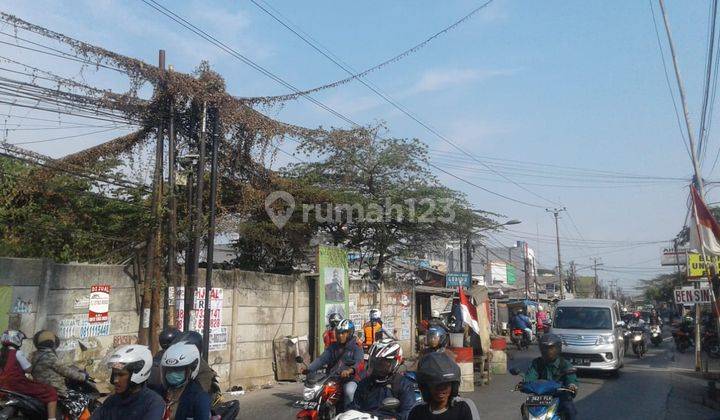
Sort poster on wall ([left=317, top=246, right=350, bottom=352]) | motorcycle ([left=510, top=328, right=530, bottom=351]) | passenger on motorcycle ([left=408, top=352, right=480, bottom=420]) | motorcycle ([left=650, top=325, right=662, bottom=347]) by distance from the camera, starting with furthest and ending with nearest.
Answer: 1. motorcycle ([left=650, top=325, right=662, bottom=347])
2. motorcycle ([left=510, top=328, right=530, bottom=351])
3. poster on wall ([left=317, top=246, right=350, bottom=352])
4. passenger on motorcycle ([left=408, top=352, right=480, bottom=420])

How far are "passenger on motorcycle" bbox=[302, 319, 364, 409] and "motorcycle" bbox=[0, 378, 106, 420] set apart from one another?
2.64 m

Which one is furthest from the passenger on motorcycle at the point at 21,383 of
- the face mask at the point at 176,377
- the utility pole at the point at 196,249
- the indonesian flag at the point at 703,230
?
the indonesian flag at the point at 703,230

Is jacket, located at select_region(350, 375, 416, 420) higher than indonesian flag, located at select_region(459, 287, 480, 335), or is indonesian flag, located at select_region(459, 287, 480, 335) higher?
indonesian flag, located at select_region(459, 287, 480, 335)

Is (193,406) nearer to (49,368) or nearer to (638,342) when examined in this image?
(49,368)

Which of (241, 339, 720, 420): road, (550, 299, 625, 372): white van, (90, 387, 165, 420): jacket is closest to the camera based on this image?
(90, 387, 165, 420): jacket

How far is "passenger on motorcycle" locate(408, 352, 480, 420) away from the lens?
3.37 metres

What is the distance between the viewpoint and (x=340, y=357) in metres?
8.59

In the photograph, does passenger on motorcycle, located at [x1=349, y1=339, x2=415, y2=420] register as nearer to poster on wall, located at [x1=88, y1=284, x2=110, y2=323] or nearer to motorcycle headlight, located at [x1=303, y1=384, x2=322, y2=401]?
motorcycle headlight, located at [x1=303, y1=384, x2=322, y2=401]

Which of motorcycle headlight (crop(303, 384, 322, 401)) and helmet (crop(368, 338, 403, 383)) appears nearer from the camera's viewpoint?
helmet (crop(368, 338, 403, 383))

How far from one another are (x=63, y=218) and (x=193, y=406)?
1222 centimetres

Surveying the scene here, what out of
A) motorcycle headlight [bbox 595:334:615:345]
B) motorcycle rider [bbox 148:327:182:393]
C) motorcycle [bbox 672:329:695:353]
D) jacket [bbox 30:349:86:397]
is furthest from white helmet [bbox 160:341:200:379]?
motorcycle [bbox 672:329:695:353]

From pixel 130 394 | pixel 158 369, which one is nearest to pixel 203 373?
pixel 158 369

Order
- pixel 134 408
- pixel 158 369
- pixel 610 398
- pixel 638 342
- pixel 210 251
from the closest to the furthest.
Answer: pixel 134 408
pixel 158 369
pixel 610 398
pixel 210 251
pixel 638 342

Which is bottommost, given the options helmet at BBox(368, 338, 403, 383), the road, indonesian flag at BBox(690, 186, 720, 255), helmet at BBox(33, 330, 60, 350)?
the road
